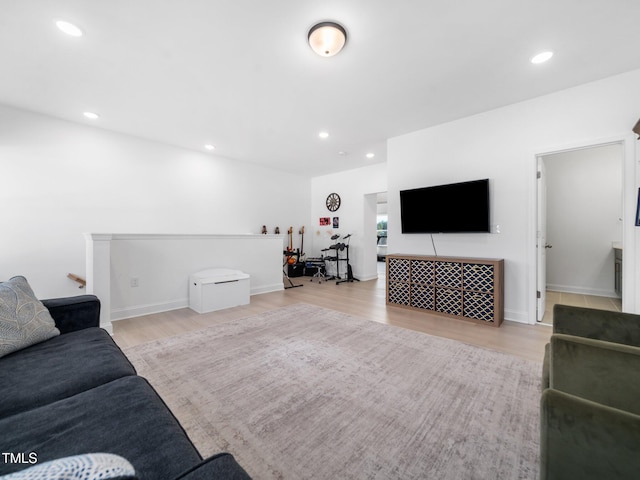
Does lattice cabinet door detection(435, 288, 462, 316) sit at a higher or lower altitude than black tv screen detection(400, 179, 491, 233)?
lower

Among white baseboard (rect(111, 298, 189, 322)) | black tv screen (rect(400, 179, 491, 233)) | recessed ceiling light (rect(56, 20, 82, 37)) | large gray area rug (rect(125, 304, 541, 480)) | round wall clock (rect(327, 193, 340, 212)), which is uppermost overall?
recessed ceiling light (rect(56, 20, 82, 37))

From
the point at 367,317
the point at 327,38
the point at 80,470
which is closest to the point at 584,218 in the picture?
the point at 367,317

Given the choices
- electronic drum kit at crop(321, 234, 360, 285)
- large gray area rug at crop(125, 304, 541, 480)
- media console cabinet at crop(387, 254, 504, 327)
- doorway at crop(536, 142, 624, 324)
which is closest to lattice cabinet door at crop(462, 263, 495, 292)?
media console cabinet at crop(387, 254, 504, 327)

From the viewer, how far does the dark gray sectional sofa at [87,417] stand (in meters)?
0.76

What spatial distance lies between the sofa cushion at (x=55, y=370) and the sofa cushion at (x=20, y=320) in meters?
0.05

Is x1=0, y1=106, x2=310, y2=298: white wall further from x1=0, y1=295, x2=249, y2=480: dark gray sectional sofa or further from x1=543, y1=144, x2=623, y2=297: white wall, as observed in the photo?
x1=543, y1=144, x2=623, y2=297: white wall

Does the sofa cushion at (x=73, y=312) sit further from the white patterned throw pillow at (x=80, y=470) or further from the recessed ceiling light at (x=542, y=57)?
the recessed ceiling light at (x=542, y=57)

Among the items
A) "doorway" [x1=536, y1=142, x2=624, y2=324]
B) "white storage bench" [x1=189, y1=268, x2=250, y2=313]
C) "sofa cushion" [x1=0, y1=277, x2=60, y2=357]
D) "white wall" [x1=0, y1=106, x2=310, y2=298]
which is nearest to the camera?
"sofa cushion" [x1=0, y1=277, x2=60, y2=357]

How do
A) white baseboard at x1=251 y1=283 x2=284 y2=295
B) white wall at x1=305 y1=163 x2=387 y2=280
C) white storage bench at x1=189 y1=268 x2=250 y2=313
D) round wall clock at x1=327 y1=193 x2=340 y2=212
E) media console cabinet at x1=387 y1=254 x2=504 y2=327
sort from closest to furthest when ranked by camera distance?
1. media console cabinet at x1=387 y1=254 x2=504 y2=327
2. white storage bench at x1=189 y1=268 x2=250 y2=313
3. white baseboard at x1=251 y1=283 x2=284 y2=295
4. white wall at x1=305 y1=163 x2=387 y2=280
5. round wall clock at x1=327 y1=193 x2=340 y2=212

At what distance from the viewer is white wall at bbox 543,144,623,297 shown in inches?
177

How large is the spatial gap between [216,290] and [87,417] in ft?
10.5

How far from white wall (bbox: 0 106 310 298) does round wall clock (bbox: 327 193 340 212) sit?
2572mm

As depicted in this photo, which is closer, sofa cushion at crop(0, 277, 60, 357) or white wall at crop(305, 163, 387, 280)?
sofa cushion at crop(0, 277, 60, 357)

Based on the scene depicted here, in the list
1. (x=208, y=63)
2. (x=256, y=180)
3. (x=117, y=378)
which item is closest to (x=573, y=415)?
(x=117, y=378)
